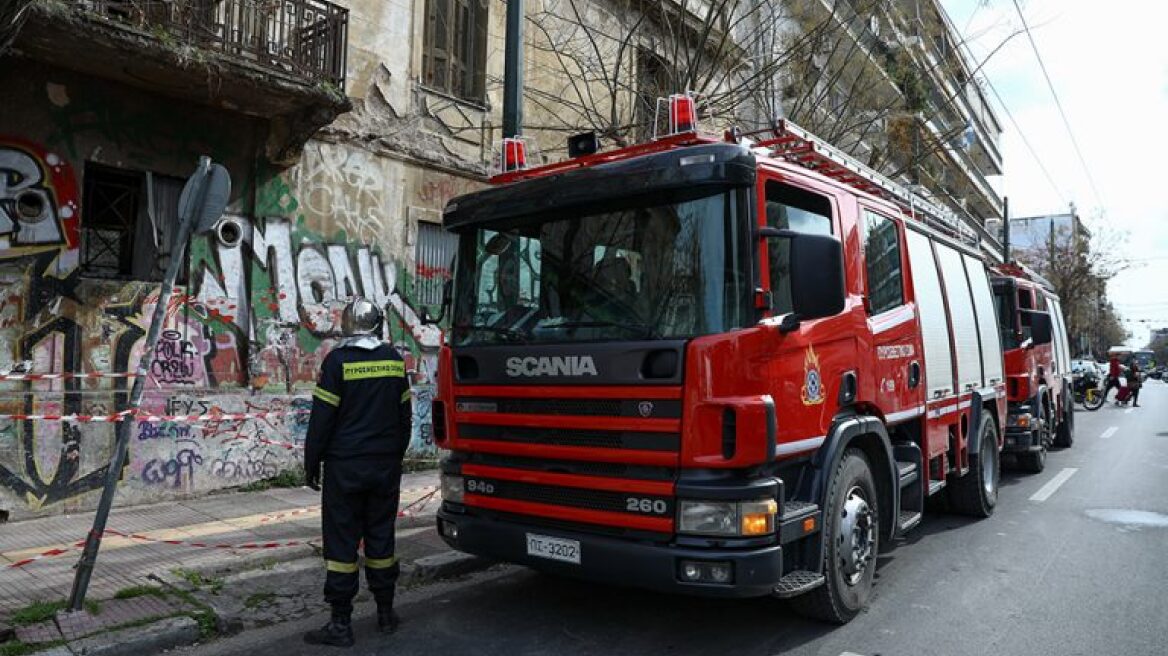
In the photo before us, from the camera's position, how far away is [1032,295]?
1191 centimetres

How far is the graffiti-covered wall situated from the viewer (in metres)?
7.16

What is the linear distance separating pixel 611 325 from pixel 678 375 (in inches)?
21.0

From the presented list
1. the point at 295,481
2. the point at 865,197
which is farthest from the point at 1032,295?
the point at 295,481

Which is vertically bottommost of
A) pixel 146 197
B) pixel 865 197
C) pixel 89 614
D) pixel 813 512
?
pixel 89 614

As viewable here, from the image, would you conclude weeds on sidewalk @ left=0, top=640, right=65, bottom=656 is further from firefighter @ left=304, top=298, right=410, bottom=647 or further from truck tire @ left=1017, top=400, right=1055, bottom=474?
truck tire @ left=1017, top=400, right=1055, bottom=474

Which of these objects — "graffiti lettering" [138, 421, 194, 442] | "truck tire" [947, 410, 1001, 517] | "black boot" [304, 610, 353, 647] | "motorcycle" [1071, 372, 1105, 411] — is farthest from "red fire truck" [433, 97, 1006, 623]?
"motorcycle" [1071, 372, 1105, 411]

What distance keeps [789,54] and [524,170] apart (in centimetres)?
585

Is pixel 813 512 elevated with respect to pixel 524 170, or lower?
lower

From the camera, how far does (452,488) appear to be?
4.80 m

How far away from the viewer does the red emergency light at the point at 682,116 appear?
4.45 meters

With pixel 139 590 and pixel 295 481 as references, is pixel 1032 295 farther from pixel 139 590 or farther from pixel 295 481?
pixel 139 590

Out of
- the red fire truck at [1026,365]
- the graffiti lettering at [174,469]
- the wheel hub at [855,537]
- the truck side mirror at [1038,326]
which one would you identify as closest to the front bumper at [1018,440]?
the red fire truck at [1026,365]

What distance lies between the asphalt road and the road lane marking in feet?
5.99

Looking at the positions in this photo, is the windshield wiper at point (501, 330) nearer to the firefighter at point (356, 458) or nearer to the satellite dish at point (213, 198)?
the firefighter at point (356, 458)
